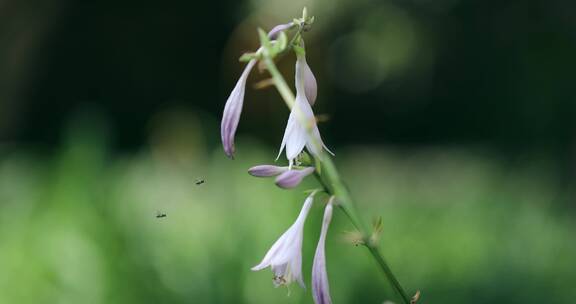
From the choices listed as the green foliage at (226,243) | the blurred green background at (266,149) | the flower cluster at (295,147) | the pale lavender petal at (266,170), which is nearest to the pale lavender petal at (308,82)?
the flower cluster at (295,147)

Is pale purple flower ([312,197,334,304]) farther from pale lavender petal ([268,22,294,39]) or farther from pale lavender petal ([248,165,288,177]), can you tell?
pale lavender petal ([268,22,294,39])

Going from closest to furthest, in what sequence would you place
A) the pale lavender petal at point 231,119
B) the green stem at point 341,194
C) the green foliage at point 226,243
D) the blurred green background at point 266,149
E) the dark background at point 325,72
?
the green stem at point 341,194
the pale lavender petal at point 231,119
the green foliage at point 226,243
the blurred green background at point 266,149
the dark background at point 325,72

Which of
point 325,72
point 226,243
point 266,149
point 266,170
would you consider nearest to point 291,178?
point 266,170

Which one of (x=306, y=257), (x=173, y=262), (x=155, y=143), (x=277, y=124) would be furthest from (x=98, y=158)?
(x=277, y=124)

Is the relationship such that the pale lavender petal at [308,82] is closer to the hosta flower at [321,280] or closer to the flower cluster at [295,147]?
the flower cluster at [295,147]

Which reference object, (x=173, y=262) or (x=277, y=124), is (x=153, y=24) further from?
(x=173, y=262)

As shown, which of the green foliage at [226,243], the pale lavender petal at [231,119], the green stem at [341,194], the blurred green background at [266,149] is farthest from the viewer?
the blurred green background at [266,149]

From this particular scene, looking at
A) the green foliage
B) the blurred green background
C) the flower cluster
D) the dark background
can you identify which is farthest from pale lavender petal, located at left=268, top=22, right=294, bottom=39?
the dark background

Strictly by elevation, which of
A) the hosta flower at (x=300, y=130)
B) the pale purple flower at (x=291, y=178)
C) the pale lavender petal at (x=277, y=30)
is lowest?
the pale purple flower at (x=291, y=178)
